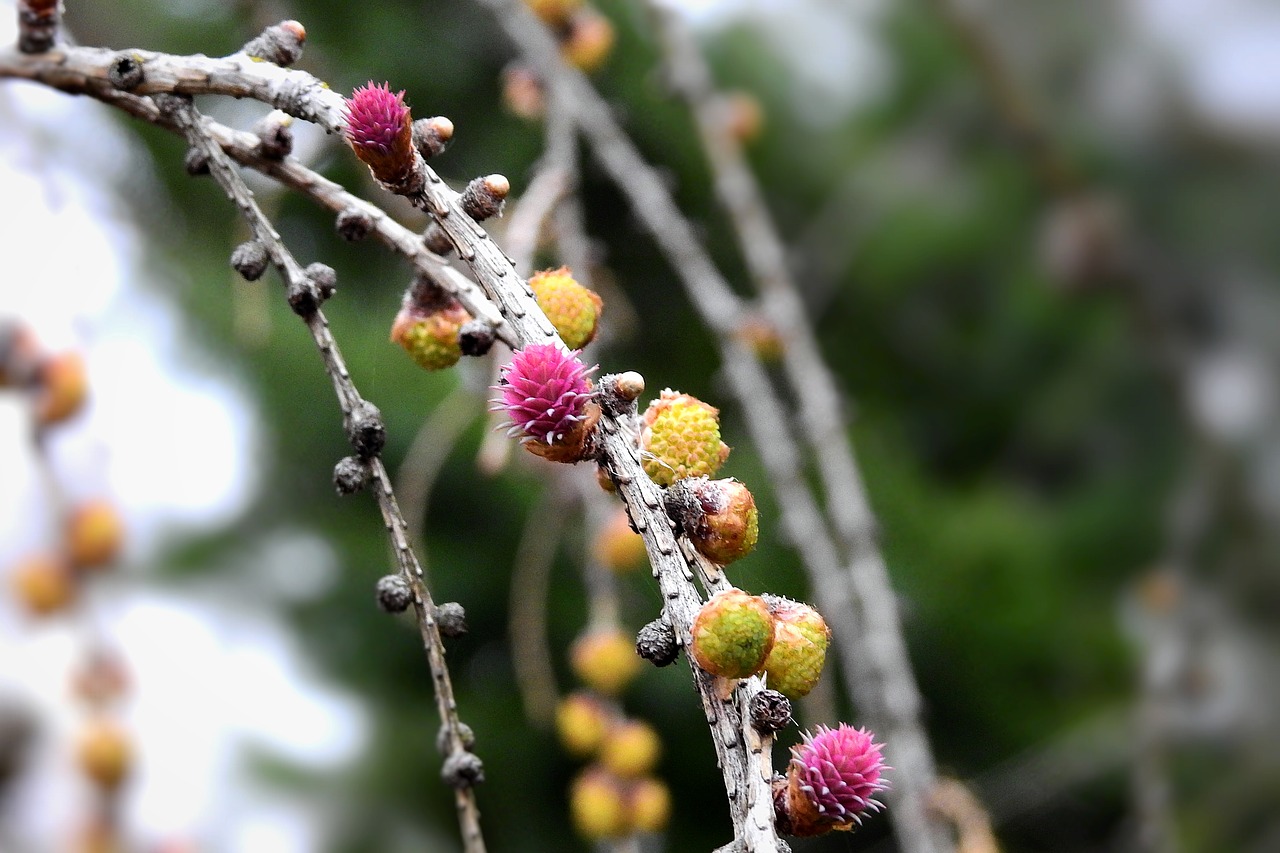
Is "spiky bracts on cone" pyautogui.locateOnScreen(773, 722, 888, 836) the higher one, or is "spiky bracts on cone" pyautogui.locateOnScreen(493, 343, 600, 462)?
"spiky bracts on cone" pyautogui.locateOnScreen(493, 343, 600, 462)

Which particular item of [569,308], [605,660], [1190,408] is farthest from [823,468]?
[1190,408]

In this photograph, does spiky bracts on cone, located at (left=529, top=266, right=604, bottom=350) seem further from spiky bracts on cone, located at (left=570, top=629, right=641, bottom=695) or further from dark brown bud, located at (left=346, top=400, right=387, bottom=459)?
spiky bracts on cone, located at (left=570, top=629, right=641, bottom=695)

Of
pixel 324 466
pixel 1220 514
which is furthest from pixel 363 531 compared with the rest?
pixel 1220 514

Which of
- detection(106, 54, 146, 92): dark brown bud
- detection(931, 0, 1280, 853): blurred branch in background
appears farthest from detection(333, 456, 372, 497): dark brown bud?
detection(931, 0, 1280, 853): blurred branch in background

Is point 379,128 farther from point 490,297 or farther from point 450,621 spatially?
point 450,621

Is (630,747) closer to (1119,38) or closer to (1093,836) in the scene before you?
(1093,836)

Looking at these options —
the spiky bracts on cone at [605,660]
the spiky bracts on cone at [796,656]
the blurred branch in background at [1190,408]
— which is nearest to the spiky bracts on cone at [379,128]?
the spiky bracts on cone at [796,656]
